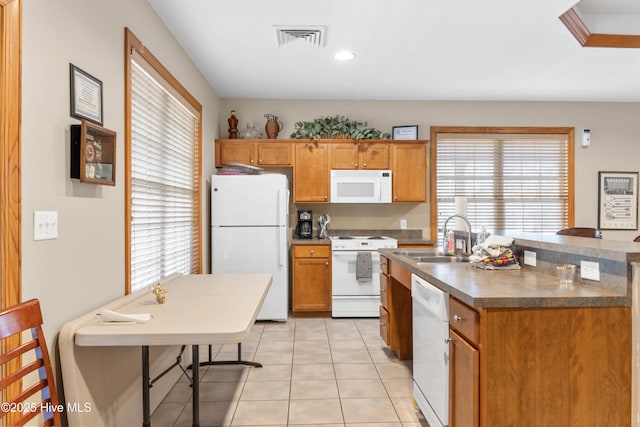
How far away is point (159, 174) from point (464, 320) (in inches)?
90.8

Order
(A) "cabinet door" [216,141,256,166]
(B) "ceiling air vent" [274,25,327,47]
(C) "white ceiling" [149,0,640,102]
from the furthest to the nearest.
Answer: (A) "cabinet door" [216,141,256,166], (B) "ceiling air vent" [274,25,327,47], (C) "white ceiling" [149,0,640,102]

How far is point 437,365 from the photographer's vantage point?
1930 millimetres

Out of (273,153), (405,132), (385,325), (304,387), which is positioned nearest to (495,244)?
(385,325)

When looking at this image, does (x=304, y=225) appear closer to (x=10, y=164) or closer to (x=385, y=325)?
(x=385, y=325)

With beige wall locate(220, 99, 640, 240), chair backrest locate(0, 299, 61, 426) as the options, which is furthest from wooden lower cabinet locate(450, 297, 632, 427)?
beige wall locate(220, 99, 640, 240)

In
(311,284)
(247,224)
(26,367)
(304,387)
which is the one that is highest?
(247,224)

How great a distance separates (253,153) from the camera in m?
4.61

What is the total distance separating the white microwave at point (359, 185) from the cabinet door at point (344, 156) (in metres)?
0.07

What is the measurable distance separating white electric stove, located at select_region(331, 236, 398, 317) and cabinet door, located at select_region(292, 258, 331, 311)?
9 centimetres

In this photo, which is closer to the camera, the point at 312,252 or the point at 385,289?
the point at 385,289

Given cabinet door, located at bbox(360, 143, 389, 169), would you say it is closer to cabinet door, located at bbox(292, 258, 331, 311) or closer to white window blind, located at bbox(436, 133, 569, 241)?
white window blind, located at bbox(436, 133, 569, 241)

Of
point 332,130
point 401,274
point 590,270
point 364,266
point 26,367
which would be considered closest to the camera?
point 26,367

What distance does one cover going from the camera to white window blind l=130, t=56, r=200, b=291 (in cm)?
251

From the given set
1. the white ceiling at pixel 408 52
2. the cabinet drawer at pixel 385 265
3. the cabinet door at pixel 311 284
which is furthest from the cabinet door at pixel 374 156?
the cabinet drawer at pixel 385 265
